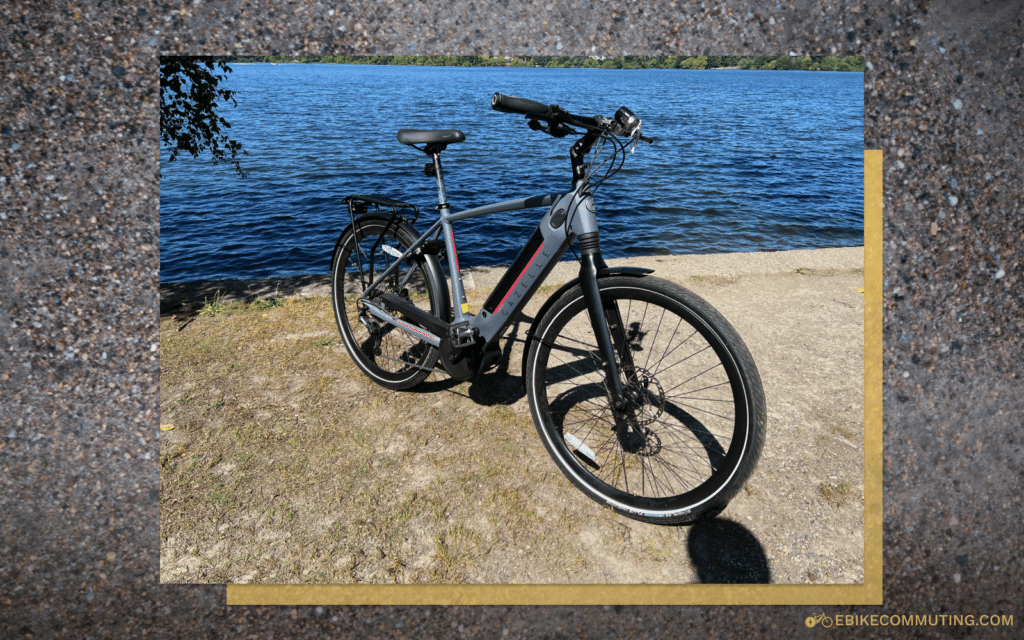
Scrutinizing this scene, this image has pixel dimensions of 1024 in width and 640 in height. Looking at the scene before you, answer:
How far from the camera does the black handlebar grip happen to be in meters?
2.16

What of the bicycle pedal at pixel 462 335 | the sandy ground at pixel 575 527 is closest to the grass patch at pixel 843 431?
the sandy ground at pixel 575 527

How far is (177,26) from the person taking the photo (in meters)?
1.97

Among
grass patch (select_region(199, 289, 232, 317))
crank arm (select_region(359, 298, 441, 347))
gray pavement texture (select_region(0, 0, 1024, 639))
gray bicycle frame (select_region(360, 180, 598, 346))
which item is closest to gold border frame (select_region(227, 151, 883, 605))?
gray pavement texture (select_region(0, 0, 1024, 639))

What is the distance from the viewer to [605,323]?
7.82 ft

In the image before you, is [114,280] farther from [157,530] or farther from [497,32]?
[497,32]

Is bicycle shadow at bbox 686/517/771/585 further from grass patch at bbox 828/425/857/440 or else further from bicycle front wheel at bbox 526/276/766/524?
grass patch at bbox 828/425/857/440

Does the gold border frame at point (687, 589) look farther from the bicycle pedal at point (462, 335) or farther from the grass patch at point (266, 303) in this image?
the grass patch at point (266, 303)

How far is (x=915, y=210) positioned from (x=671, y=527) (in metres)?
1.49

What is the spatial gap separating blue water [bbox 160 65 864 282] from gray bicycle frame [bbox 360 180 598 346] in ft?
2.20

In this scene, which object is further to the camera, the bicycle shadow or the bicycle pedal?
the bicycle pedal

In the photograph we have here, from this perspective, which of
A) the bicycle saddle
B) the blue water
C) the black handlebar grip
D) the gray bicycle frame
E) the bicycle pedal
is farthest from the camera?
the blue water

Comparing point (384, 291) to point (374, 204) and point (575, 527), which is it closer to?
point (374, 204)

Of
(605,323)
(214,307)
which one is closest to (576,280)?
(605,323)

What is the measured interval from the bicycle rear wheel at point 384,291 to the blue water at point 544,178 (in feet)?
2.13
